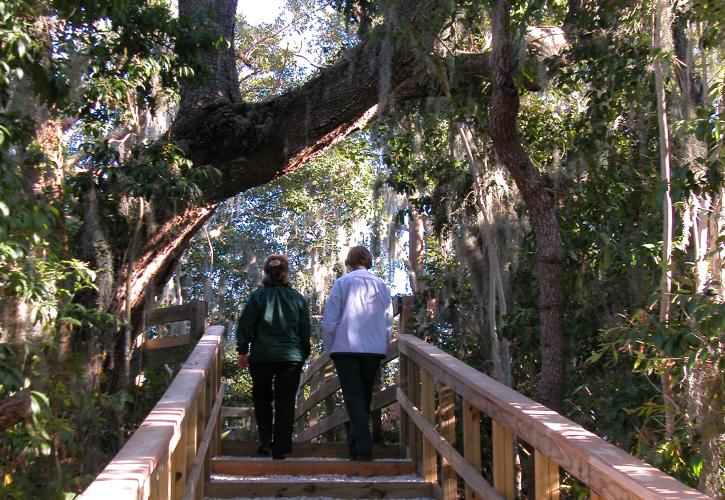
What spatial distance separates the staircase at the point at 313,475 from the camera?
5.02 m

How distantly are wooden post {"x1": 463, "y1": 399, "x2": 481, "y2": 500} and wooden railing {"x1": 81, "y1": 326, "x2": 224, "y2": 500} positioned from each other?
→ 130 centimetres

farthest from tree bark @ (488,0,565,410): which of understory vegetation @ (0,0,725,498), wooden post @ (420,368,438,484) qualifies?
wooden post @ (420,368,438,484)

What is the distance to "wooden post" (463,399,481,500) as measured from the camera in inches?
163

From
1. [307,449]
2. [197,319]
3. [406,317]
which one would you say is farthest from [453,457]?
[197,319]

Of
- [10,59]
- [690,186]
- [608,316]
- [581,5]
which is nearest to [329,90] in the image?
[581,5]

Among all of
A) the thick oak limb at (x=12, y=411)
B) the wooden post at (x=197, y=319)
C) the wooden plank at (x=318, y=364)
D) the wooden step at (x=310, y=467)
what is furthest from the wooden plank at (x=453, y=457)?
the wooden plank at (x=318, y=364)

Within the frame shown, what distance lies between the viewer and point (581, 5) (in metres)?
6.68

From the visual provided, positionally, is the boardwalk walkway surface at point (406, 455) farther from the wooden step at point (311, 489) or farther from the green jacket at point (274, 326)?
the green jacket at point (274, 326)

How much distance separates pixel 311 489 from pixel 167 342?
332 cm

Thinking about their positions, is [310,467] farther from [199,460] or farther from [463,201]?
[463,201]

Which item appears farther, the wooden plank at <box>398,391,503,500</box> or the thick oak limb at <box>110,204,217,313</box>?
the thick oak limb at <box>110,204,217,313</box>

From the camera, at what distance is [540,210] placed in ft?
18.6

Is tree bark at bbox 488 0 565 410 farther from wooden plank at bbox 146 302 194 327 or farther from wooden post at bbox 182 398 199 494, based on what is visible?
wooden plank at bbox 146 302 194 327

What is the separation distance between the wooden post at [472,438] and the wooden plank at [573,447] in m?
0.08
